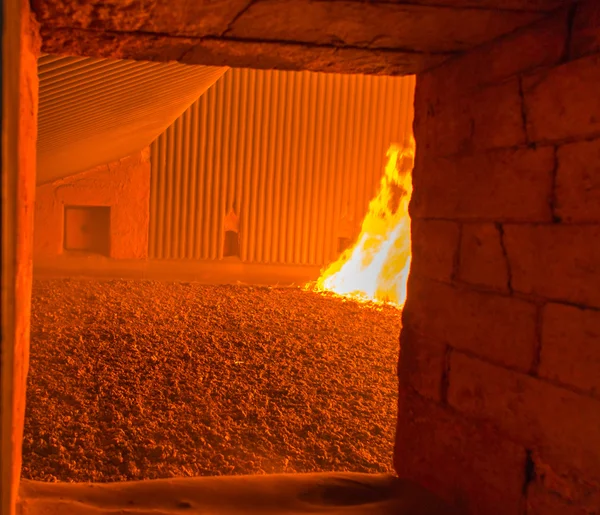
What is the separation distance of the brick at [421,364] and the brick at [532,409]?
83 millimetres

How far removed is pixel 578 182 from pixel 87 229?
31.7 ft

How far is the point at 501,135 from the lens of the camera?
1.89 metres

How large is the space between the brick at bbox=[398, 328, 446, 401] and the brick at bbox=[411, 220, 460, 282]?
0.30 m

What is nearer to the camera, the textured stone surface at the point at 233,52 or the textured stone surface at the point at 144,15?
the textured stone surface at the point at 144,15

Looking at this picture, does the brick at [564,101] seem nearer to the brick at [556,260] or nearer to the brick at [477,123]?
the brick at [477,123]

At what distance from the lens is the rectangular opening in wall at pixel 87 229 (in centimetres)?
984

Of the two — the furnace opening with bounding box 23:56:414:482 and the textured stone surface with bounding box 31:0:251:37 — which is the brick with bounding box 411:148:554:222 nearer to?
the textured stone surface with bounding box 31:0:251:37

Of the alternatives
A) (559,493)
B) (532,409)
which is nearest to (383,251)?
(532,409)

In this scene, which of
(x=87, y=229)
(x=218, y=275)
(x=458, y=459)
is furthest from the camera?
(x=87, y=229)

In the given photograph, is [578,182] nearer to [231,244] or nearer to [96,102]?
[96,102]

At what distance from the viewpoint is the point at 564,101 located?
1649 millimetres

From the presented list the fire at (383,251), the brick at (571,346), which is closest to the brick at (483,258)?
the brick at (571,346)

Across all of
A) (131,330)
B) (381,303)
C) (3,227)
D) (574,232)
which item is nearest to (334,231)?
(381,303)

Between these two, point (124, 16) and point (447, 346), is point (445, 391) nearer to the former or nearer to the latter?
point (447, 346)
